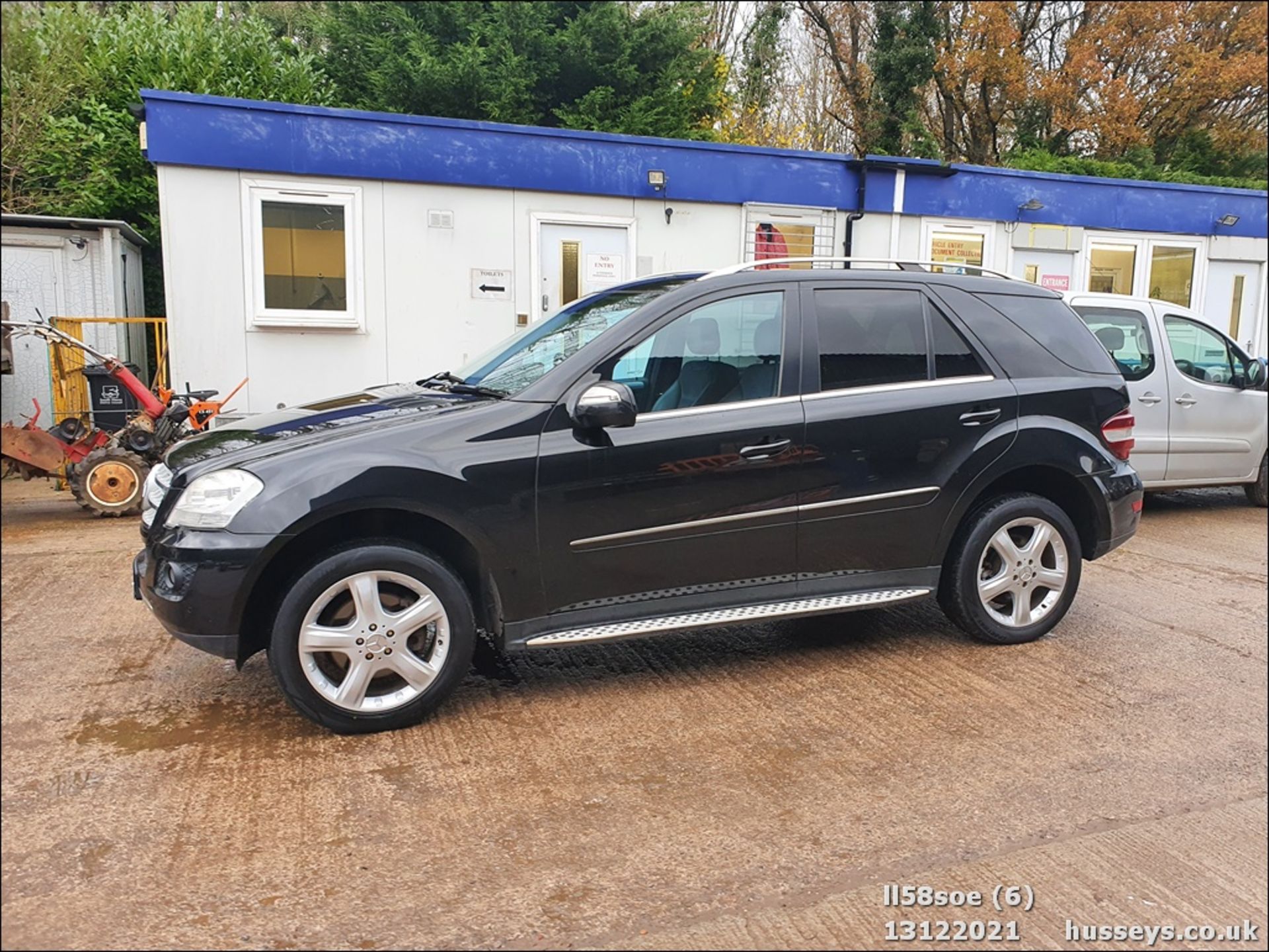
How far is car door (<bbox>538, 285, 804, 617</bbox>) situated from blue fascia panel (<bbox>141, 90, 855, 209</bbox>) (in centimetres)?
624

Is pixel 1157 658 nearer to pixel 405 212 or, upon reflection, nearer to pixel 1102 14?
pixel 405 212

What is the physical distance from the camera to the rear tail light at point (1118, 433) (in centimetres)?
484

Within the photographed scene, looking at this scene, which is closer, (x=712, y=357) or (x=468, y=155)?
(x=712, y=357)

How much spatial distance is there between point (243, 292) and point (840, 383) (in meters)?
6.93

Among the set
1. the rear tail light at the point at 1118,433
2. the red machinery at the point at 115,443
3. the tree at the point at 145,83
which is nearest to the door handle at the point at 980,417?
the rear tail light at the point at 1118,433

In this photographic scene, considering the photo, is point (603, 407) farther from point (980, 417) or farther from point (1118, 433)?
point (1118, 433)

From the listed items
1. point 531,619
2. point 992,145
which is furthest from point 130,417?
point 992,145

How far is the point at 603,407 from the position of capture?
12.2 ft

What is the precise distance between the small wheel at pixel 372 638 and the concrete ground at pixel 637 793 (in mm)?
138

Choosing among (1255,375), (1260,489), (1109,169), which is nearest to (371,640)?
(1255,375)

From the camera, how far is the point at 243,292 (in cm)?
930

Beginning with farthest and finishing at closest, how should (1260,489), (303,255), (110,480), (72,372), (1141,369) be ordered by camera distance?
(303,255) < (72,372) < (1260,489) < (1141,369) < (110,480)

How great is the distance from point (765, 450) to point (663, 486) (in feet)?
1.60

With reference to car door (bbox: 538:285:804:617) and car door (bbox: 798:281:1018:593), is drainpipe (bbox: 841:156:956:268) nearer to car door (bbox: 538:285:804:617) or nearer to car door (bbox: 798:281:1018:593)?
car door (bbox: 798:281:1018:593)
